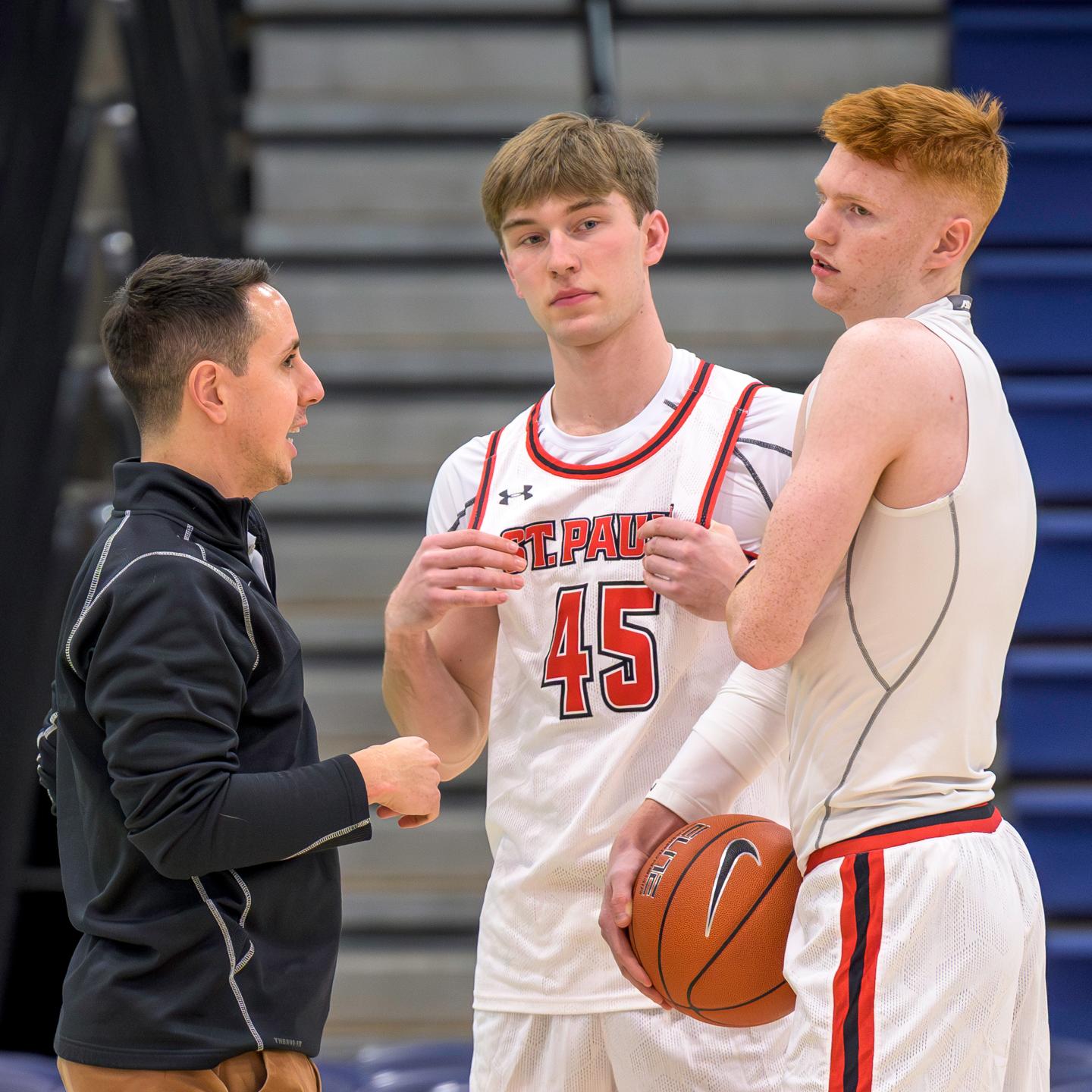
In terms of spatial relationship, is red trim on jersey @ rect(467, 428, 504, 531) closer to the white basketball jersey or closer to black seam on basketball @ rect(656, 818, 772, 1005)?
the white basketball jersey

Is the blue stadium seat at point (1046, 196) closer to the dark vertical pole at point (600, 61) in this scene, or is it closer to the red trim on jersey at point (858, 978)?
the dark vertical pole at point (600, 61)

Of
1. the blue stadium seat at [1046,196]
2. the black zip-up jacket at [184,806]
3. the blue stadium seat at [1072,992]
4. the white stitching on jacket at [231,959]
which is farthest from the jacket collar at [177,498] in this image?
the blue stadium seat at [1046,196]

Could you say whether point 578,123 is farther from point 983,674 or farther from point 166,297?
point 983,674

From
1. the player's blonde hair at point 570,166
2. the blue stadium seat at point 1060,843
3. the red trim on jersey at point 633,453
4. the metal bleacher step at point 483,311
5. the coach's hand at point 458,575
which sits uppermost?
the metal bleacher step at point 483,311

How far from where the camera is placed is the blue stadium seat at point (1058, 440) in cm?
471

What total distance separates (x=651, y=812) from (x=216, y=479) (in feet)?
2.41

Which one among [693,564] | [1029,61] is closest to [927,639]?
[693,564]

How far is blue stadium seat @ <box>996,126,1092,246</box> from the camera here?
518cm

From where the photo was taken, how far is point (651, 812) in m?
2.00

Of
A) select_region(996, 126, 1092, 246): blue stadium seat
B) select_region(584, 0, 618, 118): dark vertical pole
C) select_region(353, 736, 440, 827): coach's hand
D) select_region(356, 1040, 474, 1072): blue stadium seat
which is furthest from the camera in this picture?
select_region(996, 126, 1092, 246): blue stadium seat

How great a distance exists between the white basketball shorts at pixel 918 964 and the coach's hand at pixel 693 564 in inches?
19.1

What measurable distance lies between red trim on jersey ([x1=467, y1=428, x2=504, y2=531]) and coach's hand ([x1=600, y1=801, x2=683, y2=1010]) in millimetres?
561

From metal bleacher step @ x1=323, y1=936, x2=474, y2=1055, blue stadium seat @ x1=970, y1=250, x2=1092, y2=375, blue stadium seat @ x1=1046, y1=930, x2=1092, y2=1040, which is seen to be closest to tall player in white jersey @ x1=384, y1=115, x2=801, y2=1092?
metal bleacher step @ x1=323, y1=936, x2=474, y2=1055

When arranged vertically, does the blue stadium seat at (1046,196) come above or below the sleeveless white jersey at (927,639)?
above
